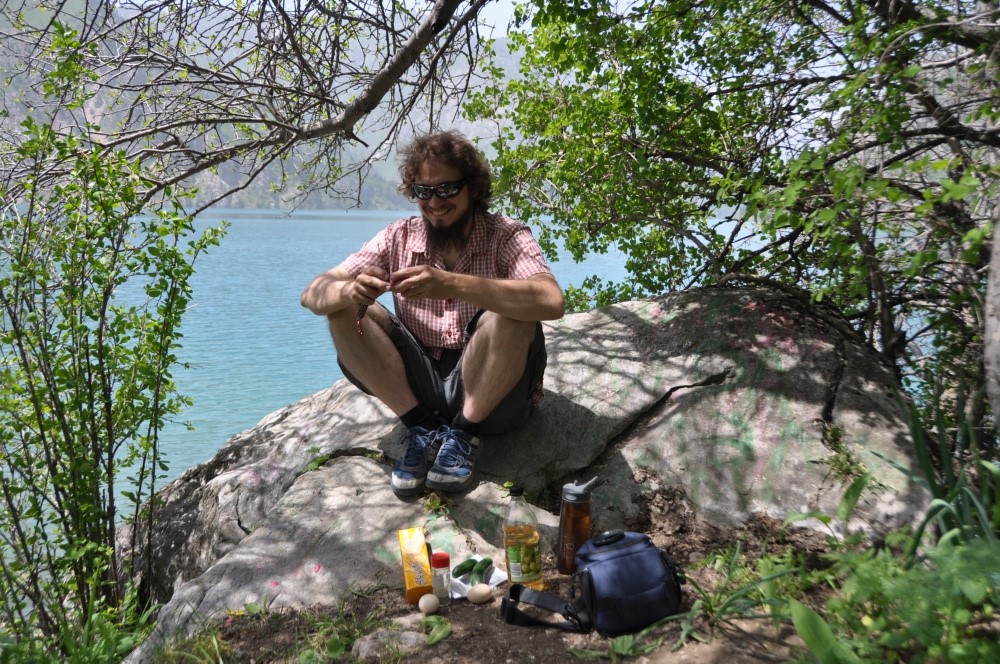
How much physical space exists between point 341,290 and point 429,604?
4.13 ft

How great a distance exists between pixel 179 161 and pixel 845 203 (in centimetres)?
377

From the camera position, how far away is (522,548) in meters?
2.51

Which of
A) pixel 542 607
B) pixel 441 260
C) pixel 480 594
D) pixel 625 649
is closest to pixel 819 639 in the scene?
pixel 625 649

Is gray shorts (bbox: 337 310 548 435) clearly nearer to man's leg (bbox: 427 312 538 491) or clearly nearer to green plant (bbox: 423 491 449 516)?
man's leg (bbox: 427 312 538 491)

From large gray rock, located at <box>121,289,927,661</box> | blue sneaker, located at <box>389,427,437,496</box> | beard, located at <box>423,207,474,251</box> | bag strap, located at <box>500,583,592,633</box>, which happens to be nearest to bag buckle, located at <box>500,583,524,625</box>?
bag strap, located at <box>500,583,592,633</box>

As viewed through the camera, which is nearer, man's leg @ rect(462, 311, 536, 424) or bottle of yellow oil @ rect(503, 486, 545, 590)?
bottle of yellow oil @ rect(503, 486, 545, 590)

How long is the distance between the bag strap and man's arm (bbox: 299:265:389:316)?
124 centimetres

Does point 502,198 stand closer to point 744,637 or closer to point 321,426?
point 321,426

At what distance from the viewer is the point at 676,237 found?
203 inches

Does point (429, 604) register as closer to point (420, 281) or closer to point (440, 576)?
point (440, 576)

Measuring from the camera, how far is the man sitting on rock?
2.86 m

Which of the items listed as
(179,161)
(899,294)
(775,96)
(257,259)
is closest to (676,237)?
(775,96)

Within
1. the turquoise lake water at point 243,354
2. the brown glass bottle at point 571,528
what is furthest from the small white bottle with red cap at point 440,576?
the turquoise lake water at point 243,354

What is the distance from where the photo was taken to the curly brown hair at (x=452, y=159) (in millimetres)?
3199
